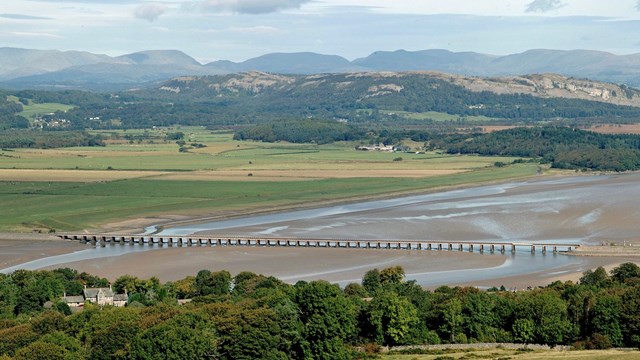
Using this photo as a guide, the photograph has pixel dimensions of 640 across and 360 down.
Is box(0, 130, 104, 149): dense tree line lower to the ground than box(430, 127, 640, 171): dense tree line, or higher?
higher

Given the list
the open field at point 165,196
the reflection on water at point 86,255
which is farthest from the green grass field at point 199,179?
the reflection on water at point 86,255

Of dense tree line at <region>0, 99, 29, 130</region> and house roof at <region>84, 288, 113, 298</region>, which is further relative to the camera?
dense tree line at <region>0, 99, 29, 130</region>

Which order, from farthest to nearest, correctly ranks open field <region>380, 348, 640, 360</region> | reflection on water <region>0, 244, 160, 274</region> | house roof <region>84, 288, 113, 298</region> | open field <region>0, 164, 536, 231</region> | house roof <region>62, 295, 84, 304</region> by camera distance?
open field <region>0, 164, 536, 231</region> < reflection on water <region>0, 244, 160, 274</region> < house roof <region>84, 288, 113, 298</region> < house roof <region>62, 295, 84, 304</region> < open field <region>380, 348, 640, 360</region>

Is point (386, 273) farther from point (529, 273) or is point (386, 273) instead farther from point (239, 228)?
point (239, 228)

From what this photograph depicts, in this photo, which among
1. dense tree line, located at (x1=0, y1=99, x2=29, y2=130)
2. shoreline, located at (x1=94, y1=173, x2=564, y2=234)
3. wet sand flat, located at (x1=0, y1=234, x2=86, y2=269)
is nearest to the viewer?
wet sand flat, located at (x1=0, y1=234, x2=86, y2=269)

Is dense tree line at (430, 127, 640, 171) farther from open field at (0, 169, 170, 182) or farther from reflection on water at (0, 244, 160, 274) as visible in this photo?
reflection on water at (0, 244, 160, 274)

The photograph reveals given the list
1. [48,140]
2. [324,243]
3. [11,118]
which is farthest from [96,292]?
[11,118]

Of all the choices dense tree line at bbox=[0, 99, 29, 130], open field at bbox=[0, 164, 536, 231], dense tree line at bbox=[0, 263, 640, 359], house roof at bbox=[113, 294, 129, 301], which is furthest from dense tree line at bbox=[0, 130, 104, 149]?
dense tree line at bbox=[0, 263, 640, 359]
